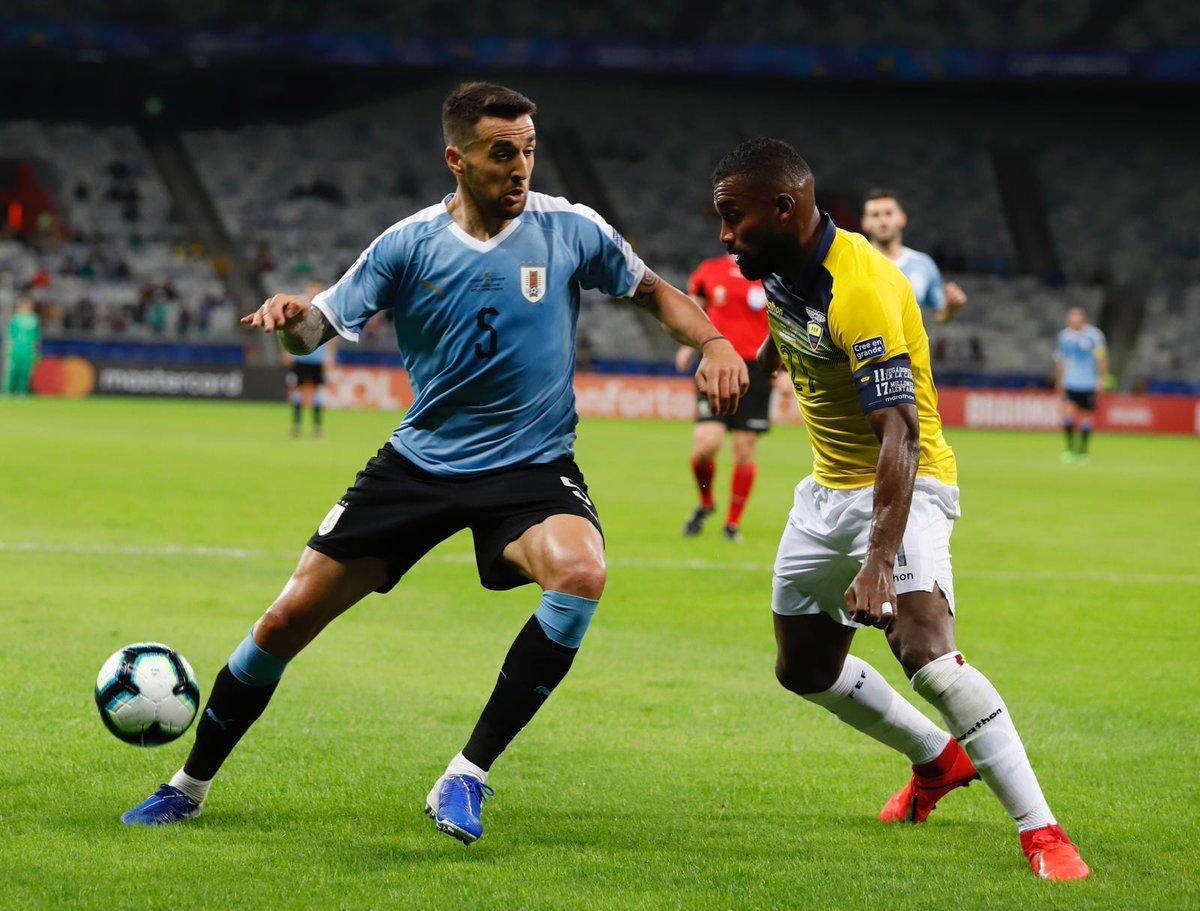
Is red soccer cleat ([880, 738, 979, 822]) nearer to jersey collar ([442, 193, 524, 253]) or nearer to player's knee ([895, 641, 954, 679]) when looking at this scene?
player's knee ([895, 641, 954, 679])

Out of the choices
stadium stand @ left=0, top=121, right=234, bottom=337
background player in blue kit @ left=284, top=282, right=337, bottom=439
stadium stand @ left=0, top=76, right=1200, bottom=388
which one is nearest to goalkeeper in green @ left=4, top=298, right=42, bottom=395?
stadium stand @ left=0, top=121, right=234, bottom=337

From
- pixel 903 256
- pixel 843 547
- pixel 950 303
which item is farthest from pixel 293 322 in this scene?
pixel 903 256

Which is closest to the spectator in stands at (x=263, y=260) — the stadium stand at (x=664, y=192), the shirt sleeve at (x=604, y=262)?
the stadium stand at (x=664, y=192)

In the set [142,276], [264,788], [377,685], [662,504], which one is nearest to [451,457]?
[264,788]

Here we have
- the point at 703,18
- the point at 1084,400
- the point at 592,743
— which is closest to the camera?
the point at 592,743

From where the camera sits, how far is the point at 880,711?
16.9 ft

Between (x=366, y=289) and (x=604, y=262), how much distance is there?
2.45 feet

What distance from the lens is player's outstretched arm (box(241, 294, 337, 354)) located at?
458cm

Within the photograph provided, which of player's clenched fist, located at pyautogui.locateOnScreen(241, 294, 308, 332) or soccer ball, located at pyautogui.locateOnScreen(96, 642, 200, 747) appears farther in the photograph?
soccer ball, located at pyautogui.locateOnScreen(96, 642, 200, 747)

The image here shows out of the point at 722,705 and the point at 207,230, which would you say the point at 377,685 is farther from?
the point at 207,230

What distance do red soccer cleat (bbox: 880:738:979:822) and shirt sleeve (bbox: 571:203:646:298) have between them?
69.1 inches

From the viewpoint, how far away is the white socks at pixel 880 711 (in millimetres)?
5133

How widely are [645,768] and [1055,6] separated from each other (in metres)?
41.3

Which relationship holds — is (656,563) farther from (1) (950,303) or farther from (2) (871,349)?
(2) (871,349)
